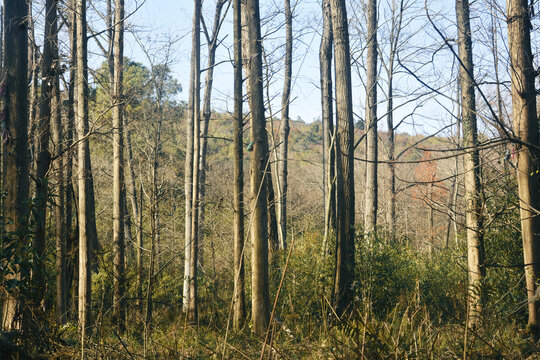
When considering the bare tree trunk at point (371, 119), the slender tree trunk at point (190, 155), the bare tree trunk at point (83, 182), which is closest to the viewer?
the bare tree trunk at point (83, 182)

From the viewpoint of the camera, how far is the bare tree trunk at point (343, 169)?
9.40 metres

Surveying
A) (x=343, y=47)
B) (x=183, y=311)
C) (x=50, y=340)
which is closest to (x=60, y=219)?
(x=183, y=311)

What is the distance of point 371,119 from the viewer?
16406 mm

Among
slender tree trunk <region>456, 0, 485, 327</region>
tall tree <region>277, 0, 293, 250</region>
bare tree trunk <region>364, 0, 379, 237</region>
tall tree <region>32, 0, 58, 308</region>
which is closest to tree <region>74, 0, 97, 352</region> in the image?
tall tree <region>32, 0, 58, 308</region>

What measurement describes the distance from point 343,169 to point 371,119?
7361 mm

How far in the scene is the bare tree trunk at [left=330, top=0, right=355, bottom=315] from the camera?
30.8 ft

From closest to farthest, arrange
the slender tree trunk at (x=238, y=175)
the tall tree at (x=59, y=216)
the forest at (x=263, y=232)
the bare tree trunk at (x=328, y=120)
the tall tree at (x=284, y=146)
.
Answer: the forest at (x=263, y=232)
the slender tree trunk at (x=238, y=175)
the tall tree at (x=59, y=216)
the bare tree trunk at (x=328, y=120)
the tall tree at (x=284, y=146)

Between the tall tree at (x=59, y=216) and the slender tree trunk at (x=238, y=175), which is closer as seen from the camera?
the slender tree trunk at (x=238, y=175)

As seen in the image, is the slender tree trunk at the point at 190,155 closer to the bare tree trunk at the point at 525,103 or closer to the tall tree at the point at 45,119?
the tall tree at the point at 45,119

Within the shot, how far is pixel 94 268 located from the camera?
48.1 feet

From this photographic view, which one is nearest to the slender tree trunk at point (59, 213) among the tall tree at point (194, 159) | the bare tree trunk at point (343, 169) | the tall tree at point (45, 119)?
the tall tree at point (45, 119)

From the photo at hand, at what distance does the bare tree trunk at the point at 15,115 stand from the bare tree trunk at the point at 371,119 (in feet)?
31.4

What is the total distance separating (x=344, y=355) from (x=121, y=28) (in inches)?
461

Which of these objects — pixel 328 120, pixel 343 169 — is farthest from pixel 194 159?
pixel 343 169
